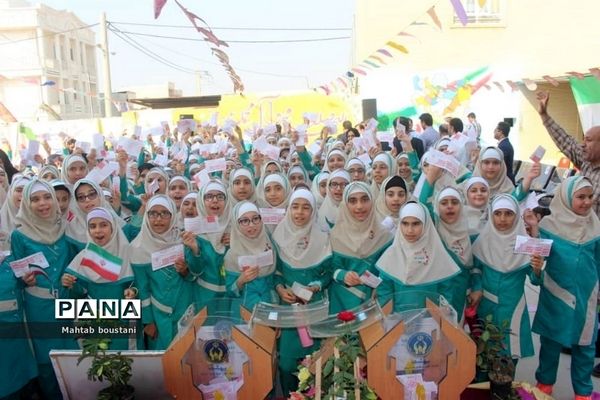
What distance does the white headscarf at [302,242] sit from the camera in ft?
11.2

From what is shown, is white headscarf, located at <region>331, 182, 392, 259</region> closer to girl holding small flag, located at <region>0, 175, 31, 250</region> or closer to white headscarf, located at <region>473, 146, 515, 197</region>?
white headscarf, located at <region>473, 146, 515, 197</region>

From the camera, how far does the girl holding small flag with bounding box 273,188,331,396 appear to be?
329 centimetres

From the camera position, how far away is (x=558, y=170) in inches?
327

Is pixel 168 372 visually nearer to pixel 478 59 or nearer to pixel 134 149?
pixel 134 149

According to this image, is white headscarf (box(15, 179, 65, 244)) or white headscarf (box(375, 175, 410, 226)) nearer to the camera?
white headscarf (box(15, 179, 65, 244))

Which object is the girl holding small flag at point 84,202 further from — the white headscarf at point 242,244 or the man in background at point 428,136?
the man in background at point 428,136

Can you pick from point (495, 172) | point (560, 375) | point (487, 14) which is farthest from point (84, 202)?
point (487, 14)

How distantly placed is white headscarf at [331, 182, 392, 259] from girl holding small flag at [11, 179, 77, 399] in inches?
73.2

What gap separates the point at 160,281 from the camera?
11.2 ft

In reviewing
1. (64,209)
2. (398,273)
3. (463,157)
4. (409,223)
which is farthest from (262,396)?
(463,157)

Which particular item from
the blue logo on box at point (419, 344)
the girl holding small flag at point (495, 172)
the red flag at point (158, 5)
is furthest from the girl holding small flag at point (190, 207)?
the red flag at point (158, 5)

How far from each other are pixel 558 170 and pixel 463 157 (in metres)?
3.03

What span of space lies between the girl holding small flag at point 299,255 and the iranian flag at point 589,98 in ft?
26.0

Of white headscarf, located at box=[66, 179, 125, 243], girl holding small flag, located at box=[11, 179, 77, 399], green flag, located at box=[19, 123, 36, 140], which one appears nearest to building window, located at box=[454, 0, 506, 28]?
white headscarf, located at box=[66, 179, 125, 243]
